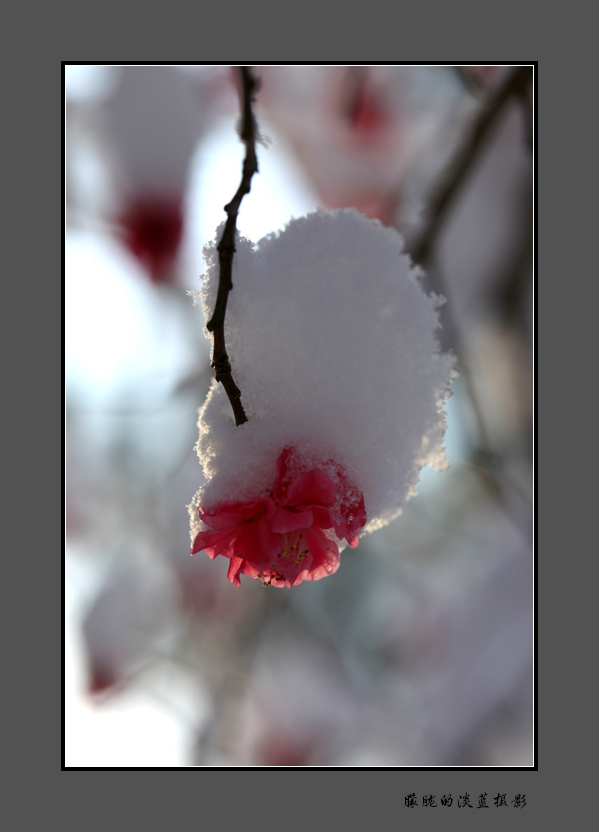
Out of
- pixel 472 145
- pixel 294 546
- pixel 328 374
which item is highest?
pixel 472 145

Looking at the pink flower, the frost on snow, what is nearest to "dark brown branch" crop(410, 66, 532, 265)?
the frost on snow

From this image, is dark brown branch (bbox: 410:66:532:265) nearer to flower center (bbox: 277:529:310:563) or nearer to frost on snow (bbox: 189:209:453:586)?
frost on snow (bbox: 189:209:453:586)

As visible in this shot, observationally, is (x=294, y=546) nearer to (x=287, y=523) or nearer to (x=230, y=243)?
(x=287, y=523)

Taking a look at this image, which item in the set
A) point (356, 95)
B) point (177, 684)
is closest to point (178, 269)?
point (356, 95)

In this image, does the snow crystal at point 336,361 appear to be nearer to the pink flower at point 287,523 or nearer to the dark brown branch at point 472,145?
the pink flower at point 287,523

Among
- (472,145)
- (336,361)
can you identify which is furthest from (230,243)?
(472,145)

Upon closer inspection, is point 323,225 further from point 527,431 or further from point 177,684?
point 177,684

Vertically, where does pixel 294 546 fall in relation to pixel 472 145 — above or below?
below
